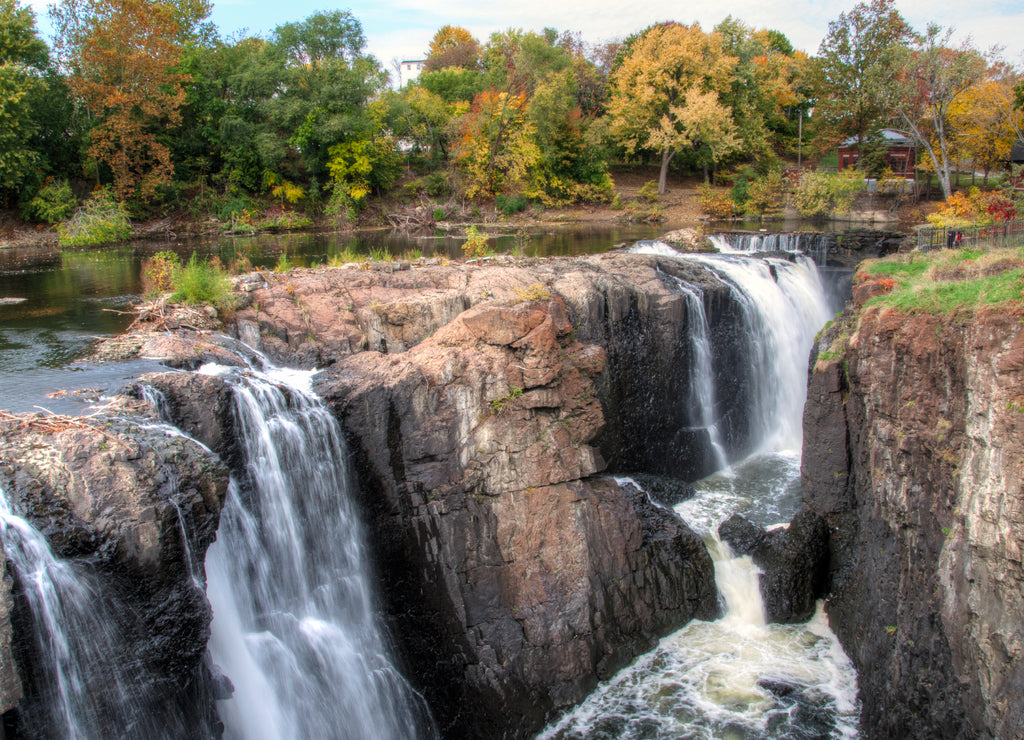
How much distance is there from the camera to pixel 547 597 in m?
10.5

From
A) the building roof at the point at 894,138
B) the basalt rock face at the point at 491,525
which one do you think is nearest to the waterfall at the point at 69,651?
the basalt rock face at the point at 491,525

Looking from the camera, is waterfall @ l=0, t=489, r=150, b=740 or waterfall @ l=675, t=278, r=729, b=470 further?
waterfall @ l=675, t=278, r=729, b=470

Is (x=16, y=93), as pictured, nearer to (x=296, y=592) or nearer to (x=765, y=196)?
(x=296, y=592)

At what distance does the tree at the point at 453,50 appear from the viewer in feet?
191

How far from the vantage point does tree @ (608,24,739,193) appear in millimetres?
38188

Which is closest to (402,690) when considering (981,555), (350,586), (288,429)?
(350,586)

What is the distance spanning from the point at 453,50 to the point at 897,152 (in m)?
37.3

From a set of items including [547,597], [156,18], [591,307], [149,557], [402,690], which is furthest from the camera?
[156,18]

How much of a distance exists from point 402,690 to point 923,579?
7287 mm

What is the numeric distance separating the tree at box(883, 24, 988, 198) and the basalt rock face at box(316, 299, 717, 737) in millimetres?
25520

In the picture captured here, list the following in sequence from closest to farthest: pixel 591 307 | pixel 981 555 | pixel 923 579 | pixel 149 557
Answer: pixel 149 557, pixel 981 555, pixel 923 579, pixel 591 307

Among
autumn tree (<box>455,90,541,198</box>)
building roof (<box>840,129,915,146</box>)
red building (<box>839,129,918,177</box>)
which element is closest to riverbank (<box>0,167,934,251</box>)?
autumn tree (<box>455,90,541,198</box>)

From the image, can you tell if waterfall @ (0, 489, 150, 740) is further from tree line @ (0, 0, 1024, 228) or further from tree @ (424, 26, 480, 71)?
tree @ (424, 26, 480, 71)

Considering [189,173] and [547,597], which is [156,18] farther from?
[547,597]
